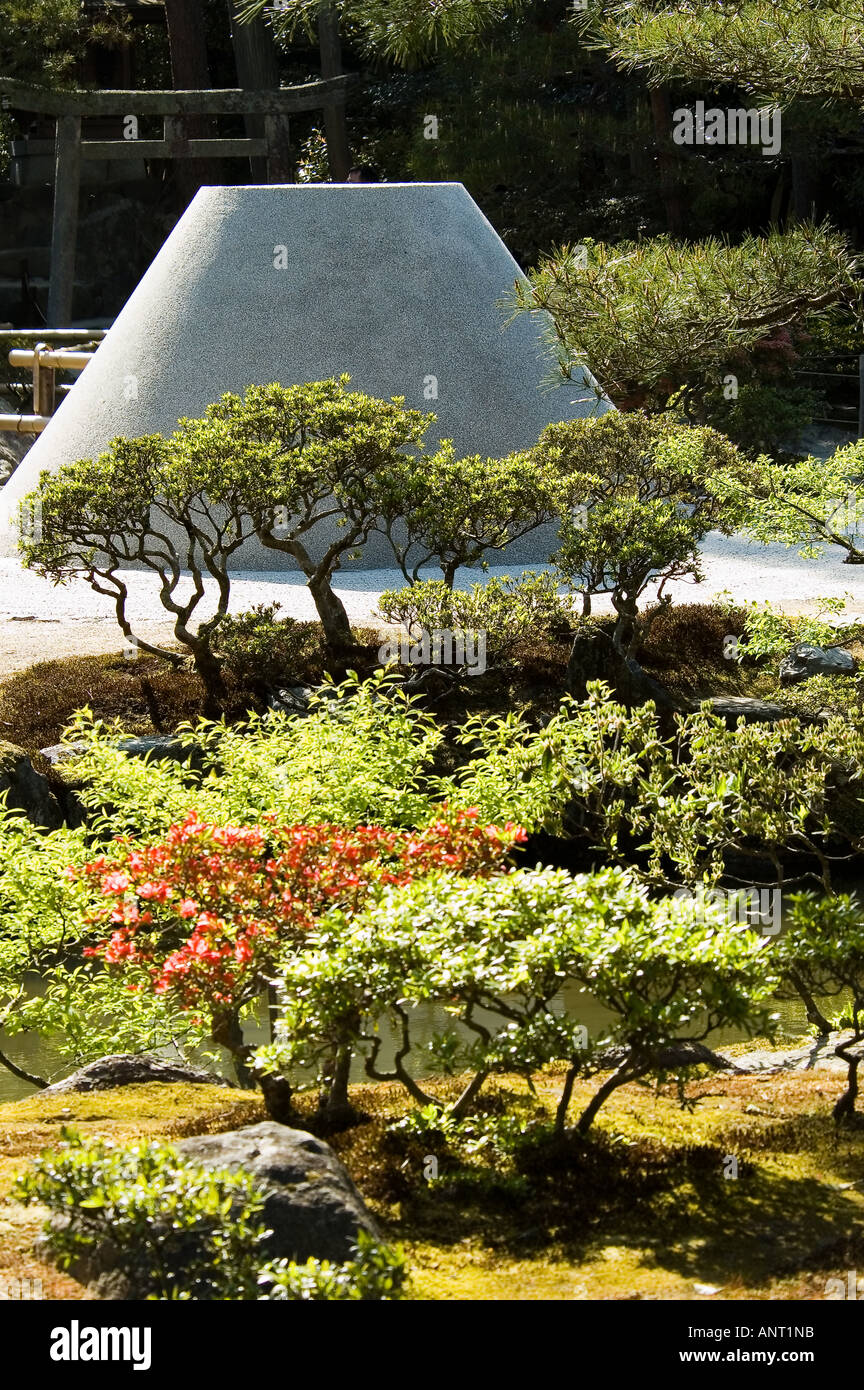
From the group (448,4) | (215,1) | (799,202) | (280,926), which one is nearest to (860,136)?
(799,202)

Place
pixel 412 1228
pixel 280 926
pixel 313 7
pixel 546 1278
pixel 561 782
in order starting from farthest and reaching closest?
pixel 561 782
pixel 313 7
pixel 280 926
pixel 412 1228
pixel 546 1278

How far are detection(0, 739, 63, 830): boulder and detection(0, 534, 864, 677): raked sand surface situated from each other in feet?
7.63

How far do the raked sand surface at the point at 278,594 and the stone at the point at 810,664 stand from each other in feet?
2.81

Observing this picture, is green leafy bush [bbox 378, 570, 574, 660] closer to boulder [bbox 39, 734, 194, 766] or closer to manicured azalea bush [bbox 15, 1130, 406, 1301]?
boulder [bbox 39, 734, 194, 766]

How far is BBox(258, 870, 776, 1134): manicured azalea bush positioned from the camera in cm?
482

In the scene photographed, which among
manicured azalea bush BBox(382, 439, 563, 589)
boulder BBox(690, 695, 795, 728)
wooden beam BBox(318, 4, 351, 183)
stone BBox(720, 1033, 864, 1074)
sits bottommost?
stone BBox(720, 1033, 864, 1074)

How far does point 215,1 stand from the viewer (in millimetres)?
31812

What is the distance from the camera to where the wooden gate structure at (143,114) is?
2230 cm

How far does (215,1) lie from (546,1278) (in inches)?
1251

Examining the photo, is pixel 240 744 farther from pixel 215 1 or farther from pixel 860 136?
pixel 215 1

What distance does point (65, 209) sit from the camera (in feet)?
76.1

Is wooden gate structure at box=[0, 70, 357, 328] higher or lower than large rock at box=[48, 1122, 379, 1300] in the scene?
higher

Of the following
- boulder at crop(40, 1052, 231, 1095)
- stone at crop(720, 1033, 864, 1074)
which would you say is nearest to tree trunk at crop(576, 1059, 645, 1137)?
Result: stone at crop(720, 1033, 864, 1074)

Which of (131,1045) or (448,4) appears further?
(131,1045)
